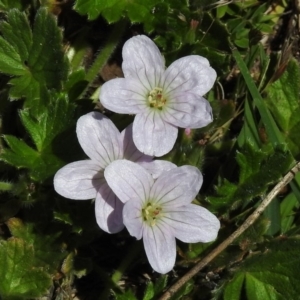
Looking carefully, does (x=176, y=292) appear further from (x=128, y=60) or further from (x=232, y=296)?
(x=128, y=60)

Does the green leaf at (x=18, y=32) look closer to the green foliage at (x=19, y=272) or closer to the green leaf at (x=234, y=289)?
the green foliage at (x=19, y=272)

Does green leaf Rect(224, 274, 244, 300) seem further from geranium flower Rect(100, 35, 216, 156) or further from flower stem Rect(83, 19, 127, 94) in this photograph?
flower stem Rect(83, 19, 127, 94)

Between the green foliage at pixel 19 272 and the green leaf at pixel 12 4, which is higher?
the green leaf at pixel 12 4

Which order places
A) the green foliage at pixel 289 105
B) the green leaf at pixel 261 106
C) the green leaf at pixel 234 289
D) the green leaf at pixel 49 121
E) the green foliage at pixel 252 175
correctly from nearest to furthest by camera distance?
the green leaf at pixel 49 121
the green foliage at pixel 252 175
the green leaf at pixel 234 289
the green leaf at pixel 261 106
the green foliage at pixel 289 105

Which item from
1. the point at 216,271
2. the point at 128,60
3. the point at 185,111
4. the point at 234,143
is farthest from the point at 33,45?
the point at 216,271

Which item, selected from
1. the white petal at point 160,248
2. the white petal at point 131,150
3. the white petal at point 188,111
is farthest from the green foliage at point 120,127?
the white petal at point 160,248
